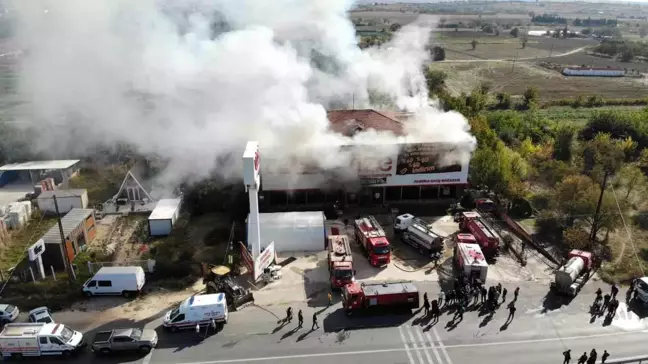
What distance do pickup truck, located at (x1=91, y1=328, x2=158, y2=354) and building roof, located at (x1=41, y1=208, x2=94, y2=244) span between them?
7.94m

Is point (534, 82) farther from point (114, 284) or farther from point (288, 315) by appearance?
point (114, 284)

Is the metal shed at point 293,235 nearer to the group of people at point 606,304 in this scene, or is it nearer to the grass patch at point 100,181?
the group of people at point 606,304

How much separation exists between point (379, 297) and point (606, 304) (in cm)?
1036

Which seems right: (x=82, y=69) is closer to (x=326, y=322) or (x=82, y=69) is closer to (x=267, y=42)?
(x=267, y=42)

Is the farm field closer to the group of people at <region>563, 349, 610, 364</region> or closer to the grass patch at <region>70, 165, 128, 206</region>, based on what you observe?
the grass patch at <region>70, 165, 128, 206</region>

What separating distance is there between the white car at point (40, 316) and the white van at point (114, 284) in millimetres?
2131

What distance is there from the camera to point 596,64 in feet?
397

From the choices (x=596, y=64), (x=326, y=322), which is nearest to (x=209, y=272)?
(x=326, y=322)

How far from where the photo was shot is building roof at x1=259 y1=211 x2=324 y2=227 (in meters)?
27.4

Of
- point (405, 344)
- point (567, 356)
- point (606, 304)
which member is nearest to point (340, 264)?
point (405, 344)

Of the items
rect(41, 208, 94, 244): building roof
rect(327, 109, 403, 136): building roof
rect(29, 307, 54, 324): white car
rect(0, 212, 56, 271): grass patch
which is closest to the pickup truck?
rect(29, 307, 54, 324): white car

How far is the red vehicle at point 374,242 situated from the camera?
82.7 ft

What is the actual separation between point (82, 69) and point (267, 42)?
14.6 meters

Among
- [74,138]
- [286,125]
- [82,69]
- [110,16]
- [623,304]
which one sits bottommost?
[623,304]
